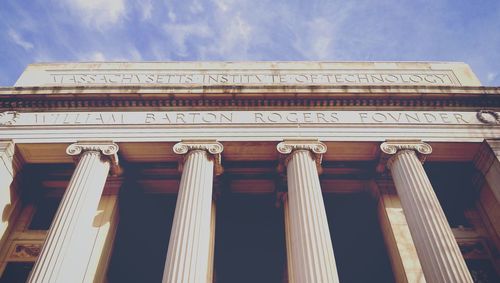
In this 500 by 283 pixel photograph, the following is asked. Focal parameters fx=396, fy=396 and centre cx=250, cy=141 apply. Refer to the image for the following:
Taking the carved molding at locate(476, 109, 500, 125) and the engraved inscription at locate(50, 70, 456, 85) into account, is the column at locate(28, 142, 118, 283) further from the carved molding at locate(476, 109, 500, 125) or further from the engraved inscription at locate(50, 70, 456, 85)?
the carved molding at locate(476, 109, 500, 125)

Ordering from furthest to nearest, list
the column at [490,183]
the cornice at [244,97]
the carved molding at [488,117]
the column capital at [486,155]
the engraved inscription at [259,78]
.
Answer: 1. the engraved inscription at [259,78]
2. the cornice at [244,97]
3. the carved molding at [488,117]
4. the column capital at [486,155]
5. the column at [490,183]

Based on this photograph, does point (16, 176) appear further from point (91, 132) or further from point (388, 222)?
point (388, 222)

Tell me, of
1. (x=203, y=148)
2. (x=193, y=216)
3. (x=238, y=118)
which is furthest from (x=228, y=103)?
(x=193, y=216)

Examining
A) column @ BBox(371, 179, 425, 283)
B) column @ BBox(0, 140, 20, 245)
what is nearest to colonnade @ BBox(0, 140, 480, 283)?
column @ BBox(371, 179, 425, 283)

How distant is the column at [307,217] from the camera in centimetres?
1323

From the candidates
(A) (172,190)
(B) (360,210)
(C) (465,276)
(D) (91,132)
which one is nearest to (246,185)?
(A) (172,190)

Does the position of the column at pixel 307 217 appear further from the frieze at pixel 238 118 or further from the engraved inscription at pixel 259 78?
the engraved inscription at pixel 259 78

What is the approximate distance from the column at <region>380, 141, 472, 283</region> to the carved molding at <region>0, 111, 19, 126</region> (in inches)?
686

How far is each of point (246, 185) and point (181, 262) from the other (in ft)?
27.2

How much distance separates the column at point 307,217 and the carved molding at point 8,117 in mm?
12772

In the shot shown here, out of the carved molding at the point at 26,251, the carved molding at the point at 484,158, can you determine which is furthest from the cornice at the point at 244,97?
the carved molding at the point at 26,251

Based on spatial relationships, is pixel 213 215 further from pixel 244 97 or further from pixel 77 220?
pixel 77 220

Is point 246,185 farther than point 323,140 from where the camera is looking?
Yes

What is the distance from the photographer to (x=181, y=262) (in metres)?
13.3
